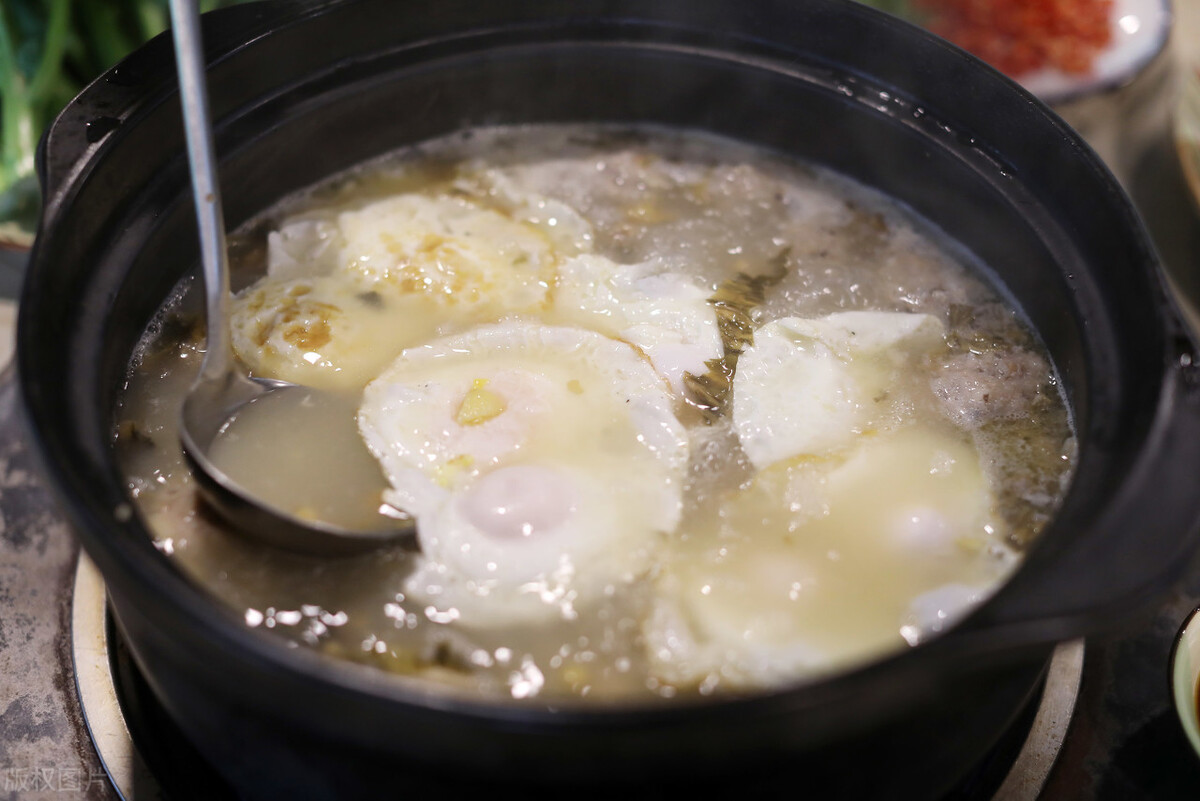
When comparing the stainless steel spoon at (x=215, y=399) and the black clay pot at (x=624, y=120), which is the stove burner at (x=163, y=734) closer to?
the black clay pot at (x=624, y=120)

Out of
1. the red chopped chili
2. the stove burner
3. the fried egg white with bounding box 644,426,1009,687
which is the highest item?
the red chopped chili

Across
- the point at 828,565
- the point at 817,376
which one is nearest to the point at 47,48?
the point at 817,376

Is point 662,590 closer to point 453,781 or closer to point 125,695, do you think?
point 453,781

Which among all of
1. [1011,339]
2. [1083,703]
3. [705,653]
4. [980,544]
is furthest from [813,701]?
[1011,339]

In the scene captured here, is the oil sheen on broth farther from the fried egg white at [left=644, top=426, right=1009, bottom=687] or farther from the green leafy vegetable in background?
the green leafy vegetable in background

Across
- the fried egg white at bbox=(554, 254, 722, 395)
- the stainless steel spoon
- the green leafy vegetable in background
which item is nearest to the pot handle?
the fried egg white at bbox=(554, 254, 722, 395)

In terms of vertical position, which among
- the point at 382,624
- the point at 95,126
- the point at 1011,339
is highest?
the point at 95,126
